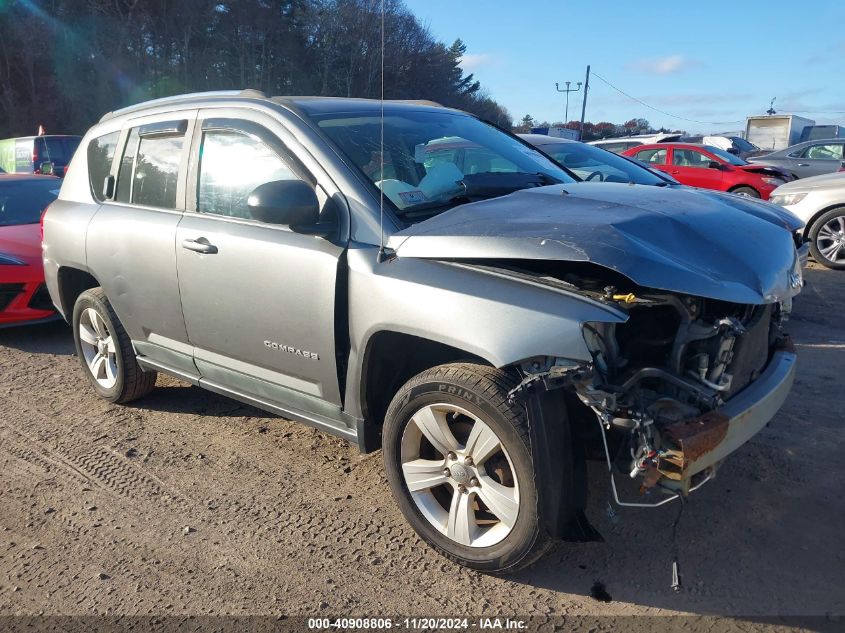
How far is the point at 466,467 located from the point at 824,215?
762cm

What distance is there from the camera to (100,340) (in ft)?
15.1

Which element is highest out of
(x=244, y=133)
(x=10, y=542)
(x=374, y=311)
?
(x=244, y=133)

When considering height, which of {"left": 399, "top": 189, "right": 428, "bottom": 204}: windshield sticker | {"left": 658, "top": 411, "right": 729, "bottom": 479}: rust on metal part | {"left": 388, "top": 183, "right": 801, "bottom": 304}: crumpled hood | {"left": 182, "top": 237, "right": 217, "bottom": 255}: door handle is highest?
{"left": 399, "top": 189, "right": 428, "bottom": 204}: windshield sticker

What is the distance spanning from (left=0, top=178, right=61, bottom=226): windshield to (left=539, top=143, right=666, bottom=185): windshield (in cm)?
562

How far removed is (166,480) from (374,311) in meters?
1.66

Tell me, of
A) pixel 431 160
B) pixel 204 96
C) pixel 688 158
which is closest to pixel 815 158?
pixel 688 158

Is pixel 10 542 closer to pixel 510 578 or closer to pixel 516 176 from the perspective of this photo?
pixel 510 578

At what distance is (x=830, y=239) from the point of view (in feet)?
27.3

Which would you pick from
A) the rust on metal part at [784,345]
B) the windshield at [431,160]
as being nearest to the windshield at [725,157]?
the windshield at [431,160]

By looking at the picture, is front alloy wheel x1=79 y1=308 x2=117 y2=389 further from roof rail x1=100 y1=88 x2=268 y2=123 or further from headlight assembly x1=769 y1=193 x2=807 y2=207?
headlight assembly x1=769 y1=193 x2=807 y2=207

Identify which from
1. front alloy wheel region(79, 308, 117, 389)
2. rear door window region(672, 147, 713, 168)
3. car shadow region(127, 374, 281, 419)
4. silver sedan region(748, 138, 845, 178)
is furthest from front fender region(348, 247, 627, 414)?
silver sedan region(748, 138, 845, 178)

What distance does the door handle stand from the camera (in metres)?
3.41

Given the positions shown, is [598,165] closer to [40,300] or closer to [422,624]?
[40,300]

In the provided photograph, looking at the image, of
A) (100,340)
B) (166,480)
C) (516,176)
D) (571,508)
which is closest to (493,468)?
(571,508)
